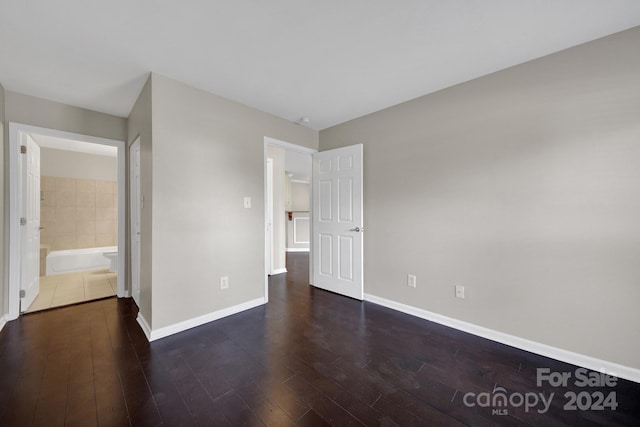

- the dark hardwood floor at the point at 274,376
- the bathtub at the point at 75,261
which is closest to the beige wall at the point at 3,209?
the dark hardwood floor at the point at 274,376

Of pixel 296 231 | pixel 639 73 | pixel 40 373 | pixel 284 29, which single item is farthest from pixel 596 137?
pixel 296 231

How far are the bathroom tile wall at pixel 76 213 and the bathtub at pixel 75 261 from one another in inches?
10.9

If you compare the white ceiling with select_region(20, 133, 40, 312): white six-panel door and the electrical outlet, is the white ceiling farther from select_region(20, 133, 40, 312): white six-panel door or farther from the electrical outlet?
the electrical outlet

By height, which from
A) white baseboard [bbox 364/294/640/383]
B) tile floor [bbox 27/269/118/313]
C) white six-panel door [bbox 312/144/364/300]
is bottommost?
white baseboard [bbox 364/294/640/383]

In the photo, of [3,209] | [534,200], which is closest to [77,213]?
[3,209]

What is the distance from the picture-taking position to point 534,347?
6.48 feet

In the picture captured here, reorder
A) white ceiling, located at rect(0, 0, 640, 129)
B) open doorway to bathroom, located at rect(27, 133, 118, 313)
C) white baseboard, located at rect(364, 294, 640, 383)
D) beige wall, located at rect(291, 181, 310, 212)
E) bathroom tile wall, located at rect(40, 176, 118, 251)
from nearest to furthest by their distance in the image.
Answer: white ceiling, located at rect(0, 0, 640, 129) < white baseboard, located at rect(364, 294, 640, 383) < open doorway to bathroom, located at rect(27, 133, 118, 313) < bathroom tile wall, located at rect(40, 176, 118, 251) < beige wall, located at rect(291, 181, 310, 212)

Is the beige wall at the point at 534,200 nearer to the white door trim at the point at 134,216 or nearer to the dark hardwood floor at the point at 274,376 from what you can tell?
the dark hardwood floor at the point at 274,376

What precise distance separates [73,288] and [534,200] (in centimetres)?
571

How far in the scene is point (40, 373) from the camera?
5.62 feet

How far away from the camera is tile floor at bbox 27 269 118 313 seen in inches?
118

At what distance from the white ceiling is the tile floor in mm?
2420

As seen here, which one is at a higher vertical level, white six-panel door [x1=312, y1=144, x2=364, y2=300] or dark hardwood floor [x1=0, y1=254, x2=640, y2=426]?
white six-panel door [x1=312, y1=144, x2=364, y2=300]

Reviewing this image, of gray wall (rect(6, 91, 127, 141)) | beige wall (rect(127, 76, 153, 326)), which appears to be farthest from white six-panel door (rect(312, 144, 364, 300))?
gray wall (rect(6, 91, 127, 141))
